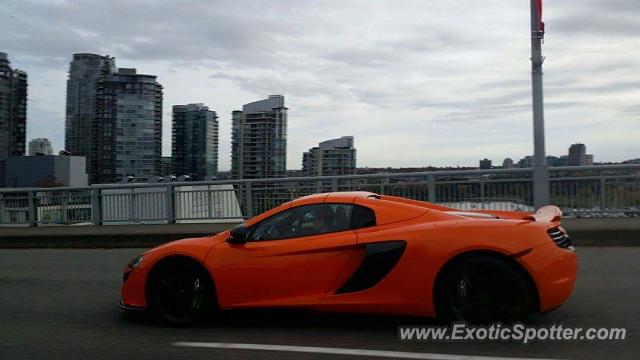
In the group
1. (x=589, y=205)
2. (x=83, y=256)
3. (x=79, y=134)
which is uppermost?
(x=79, y=134)

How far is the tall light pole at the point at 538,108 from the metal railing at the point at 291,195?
0.83 metres

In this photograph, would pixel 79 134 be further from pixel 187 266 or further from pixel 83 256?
pixel 187 266

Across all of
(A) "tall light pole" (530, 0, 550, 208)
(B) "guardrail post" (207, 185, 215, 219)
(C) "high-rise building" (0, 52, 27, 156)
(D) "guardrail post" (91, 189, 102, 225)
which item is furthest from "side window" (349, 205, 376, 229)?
(C) "high-rise building" (0, 52, 27, 156)

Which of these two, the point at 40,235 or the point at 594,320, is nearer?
the point at 594,320

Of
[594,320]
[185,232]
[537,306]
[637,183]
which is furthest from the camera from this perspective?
[185,232]

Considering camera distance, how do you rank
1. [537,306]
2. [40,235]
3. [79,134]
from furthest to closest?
[79,134]
[40,235]
[537,306]

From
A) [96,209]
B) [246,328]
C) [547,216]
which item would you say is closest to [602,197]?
[547,216]

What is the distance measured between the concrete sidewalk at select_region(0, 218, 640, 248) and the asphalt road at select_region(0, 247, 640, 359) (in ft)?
8.27

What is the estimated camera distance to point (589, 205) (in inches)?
520

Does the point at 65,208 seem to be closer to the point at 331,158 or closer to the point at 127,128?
the point at 127,128

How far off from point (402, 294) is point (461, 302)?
0.52 metres

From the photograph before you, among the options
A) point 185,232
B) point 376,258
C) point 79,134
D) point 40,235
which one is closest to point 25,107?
point 79,134

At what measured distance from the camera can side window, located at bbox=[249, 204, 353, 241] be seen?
20.0 ft

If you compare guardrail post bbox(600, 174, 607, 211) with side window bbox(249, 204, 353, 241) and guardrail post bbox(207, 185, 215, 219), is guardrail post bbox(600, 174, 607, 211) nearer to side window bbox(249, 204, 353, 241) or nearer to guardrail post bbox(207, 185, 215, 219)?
side window bbox(249, 204, 353, 241)
